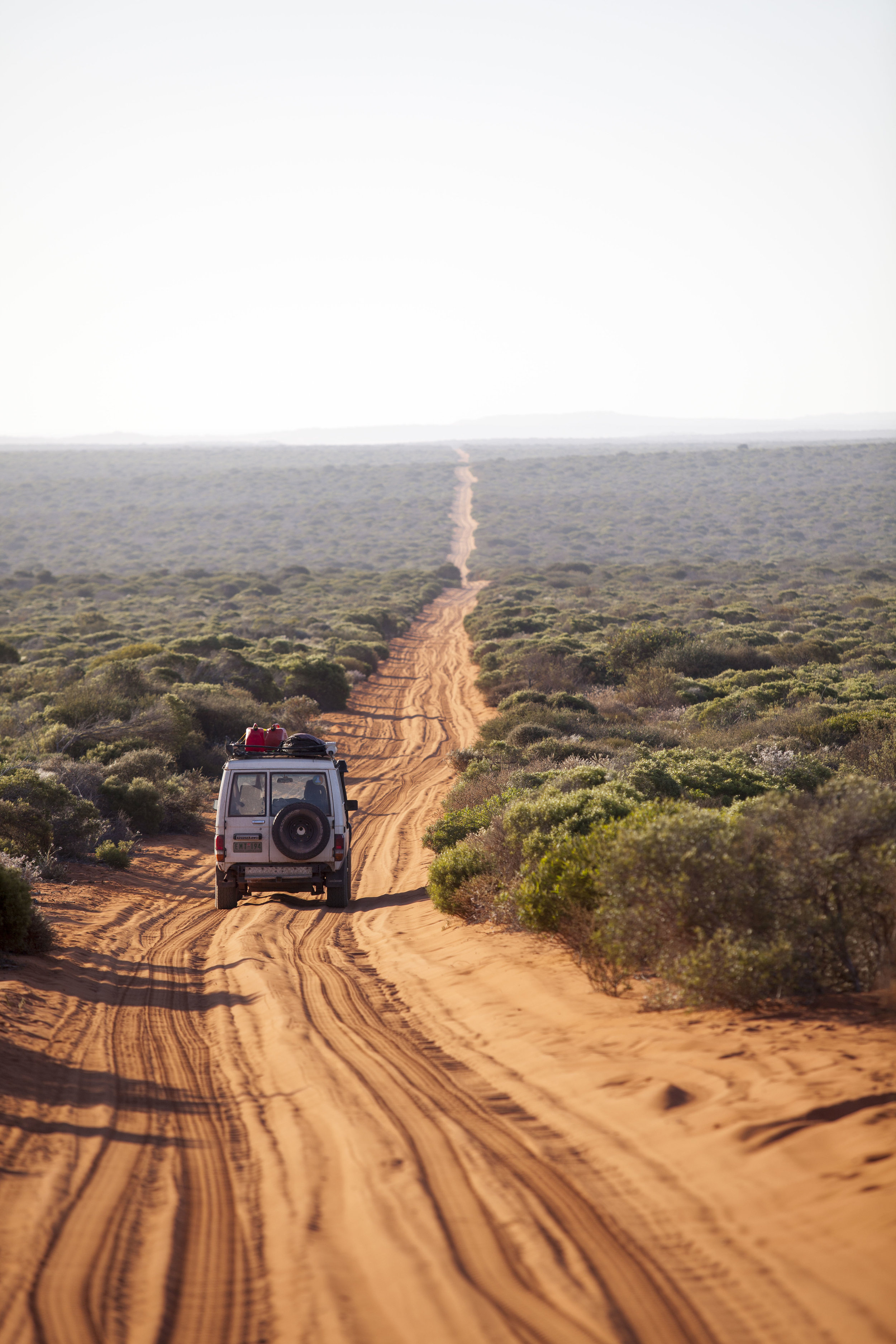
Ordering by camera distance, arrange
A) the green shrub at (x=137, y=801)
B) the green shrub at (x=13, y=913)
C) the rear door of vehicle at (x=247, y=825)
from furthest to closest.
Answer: the green shrub at (x=137, y=801)
the rear door of vehicle at (x=247, y=825)
the green shrub at (x=13, y=913)

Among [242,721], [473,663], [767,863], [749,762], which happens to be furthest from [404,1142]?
[473,663]

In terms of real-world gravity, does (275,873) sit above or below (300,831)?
below

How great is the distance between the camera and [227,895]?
35.6 ft

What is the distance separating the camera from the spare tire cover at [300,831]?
10461mm

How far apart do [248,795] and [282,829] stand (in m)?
0.66

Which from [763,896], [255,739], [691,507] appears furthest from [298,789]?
[691,507]

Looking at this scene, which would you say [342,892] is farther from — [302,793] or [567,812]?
[567,812]

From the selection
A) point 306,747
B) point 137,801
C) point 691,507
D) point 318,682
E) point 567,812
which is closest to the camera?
point 567,812

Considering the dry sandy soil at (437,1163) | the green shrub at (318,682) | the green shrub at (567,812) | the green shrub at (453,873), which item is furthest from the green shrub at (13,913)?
the green shrub at (318,682)

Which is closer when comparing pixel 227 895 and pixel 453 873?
pixel 453 873

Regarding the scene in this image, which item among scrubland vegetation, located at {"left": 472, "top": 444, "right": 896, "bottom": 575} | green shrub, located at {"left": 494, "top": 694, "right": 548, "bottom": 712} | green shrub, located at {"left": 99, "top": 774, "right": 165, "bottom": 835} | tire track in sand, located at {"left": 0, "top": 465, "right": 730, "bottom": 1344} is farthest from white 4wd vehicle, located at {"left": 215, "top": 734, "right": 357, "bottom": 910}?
scrubland vegetation, located at {"left": 472, "top": 444, "right": 896, "bottom": 575}

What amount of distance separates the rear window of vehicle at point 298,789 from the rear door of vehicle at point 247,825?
0.15m

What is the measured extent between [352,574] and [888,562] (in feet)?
111

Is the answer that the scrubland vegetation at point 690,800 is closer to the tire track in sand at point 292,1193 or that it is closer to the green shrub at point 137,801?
the tire track in sand at point 292,1193
